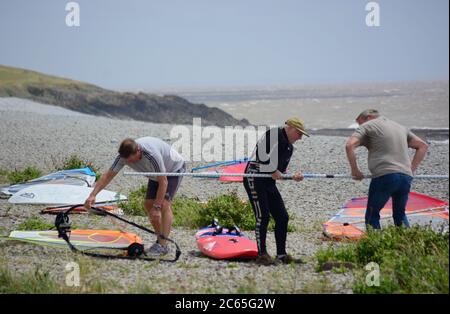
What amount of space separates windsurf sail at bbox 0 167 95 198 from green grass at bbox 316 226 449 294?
22.3ft

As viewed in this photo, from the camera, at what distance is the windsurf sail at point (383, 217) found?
970 centimetres

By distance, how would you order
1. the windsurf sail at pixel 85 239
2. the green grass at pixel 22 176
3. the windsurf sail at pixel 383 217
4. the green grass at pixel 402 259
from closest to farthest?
1. the green grass at pixel 402 259
2. the windsurf sail at pixel 85 239
3. the windsurf sail at pixel 383 217
4. the green grass at pixel 22 176

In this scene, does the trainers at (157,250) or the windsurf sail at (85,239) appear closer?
the trainers at (157,250)

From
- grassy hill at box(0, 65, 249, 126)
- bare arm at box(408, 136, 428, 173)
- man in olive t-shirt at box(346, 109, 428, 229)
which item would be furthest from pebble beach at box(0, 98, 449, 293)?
grassy hill at box(0, 65, 249, 126)

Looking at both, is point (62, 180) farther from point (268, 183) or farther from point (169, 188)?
point (268, 183)

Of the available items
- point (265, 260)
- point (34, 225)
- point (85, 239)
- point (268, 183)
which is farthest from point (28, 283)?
point (34, 225)

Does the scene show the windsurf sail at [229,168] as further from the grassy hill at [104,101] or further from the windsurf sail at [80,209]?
the grassy hill at [104,101]

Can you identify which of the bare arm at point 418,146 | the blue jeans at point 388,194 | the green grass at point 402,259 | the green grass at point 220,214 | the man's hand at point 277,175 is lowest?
the green grass at point 220,214

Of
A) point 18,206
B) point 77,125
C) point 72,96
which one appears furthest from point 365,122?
point 72,96

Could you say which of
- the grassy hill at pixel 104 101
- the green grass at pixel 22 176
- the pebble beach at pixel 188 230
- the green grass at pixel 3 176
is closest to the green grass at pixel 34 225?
the pebble beach at pixel 188 230

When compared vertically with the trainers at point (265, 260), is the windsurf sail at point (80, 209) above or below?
below

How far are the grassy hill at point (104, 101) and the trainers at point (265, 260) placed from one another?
40441mm

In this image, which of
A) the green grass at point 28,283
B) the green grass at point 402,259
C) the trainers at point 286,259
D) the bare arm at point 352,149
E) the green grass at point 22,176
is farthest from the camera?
A: the green grass at point 22,176
